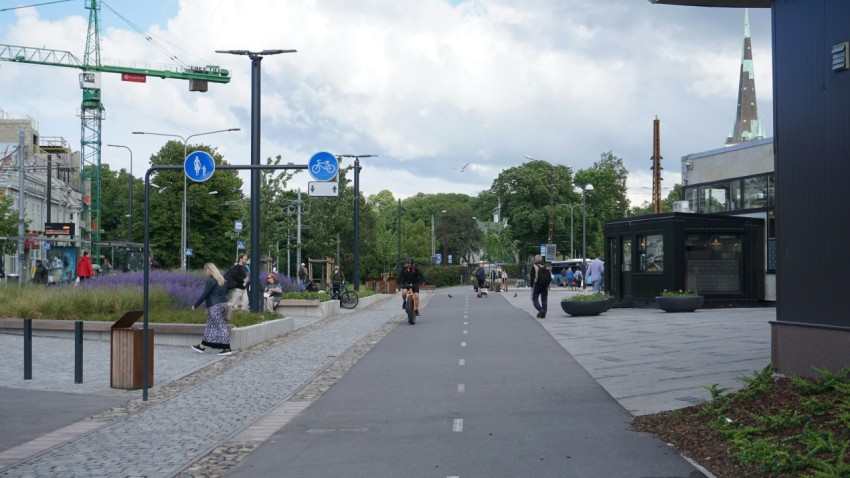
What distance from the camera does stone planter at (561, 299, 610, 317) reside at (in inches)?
1102

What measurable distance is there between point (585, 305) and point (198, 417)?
1864 cm

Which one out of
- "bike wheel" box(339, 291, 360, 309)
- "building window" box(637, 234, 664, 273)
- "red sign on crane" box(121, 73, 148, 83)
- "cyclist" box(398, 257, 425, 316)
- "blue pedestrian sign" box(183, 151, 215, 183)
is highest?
"red sign on crane" box(121, 73, 148, 83)

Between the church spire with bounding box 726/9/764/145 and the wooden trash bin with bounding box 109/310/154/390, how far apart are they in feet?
332

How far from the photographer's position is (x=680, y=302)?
29.0m

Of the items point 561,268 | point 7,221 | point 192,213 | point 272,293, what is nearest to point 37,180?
point 192,213

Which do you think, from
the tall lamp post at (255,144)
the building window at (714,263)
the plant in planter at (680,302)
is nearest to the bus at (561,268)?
the building window at (714,263)

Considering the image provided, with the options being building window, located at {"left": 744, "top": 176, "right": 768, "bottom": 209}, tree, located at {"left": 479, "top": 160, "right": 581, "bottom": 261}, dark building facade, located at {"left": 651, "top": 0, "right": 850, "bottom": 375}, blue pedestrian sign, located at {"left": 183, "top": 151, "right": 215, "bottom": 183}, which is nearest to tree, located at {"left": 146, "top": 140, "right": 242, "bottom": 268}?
tree, located at {"left": 479, "top": 160, "right": 581, "bottom": 261}

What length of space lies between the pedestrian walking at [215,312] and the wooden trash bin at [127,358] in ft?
13.8

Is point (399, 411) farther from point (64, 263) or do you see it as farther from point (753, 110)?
point (753, 110)

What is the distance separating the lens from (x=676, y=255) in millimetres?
30391

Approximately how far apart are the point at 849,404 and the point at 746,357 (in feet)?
24.5

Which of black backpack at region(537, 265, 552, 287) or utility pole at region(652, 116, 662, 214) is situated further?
utility pole at region(652, 116, 662, 214)

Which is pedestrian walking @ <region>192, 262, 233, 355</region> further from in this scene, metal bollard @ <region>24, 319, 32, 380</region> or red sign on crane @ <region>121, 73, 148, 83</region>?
red sign on crane @ <region>121, 73, 148, 83</region>

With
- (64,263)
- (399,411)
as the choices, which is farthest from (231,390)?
(64,263)
